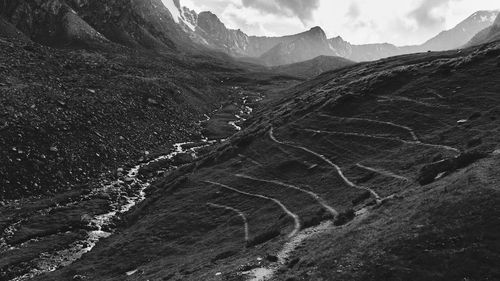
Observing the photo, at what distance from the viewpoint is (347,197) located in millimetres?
42500

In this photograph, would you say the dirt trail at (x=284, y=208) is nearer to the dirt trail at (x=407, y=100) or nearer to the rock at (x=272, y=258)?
the rock at (x=272, y=258)

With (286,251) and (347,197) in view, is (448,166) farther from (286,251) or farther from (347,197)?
(286,251)

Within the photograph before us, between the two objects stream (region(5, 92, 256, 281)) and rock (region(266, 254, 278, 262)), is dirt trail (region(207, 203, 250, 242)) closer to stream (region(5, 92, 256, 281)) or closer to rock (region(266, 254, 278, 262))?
rock (region(266, 254, 278, 262))

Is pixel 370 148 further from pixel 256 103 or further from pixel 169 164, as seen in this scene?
pixel 256 103

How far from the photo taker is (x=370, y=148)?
5750 centimetres

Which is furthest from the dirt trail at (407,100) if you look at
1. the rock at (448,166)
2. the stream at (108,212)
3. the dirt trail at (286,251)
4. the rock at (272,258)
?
the rock at (272,258)

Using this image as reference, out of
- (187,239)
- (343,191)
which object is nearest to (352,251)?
(343,191)

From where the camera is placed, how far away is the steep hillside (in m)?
24.8

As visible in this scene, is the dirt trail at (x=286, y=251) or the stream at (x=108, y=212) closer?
the dirt trail at (x=286, y=251)

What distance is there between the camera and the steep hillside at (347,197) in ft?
81.5

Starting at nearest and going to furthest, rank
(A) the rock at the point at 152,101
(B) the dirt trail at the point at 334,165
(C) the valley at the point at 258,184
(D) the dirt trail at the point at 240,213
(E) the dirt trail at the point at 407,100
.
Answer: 1. (C) the valley at the point at 258,184
2. (B) the dirt trail at the point at 334,165
3. (D) the dirt trail at the point at 240,213
4. (E) the dirt trail at the point at 407,100
5. (A) the rock at the point at 152,101

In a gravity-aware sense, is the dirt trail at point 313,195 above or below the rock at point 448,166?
below

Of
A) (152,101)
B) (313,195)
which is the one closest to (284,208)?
(313,195)

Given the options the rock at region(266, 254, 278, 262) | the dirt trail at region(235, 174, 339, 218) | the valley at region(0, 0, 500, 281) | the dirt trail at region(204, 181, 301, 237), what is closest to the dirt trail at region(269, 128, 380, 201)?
the valley at region(0, 0, 500, 281)
